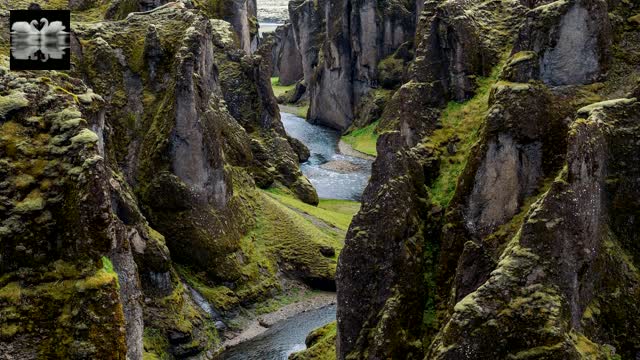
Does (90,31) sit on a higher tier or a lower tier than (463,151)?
higher

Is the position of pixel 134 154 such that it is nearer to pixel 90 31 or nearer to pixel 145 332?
pixel 90 31

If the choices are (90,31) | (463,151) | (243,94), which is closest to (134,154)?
(90,31)

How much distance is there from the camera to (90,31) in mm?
84312

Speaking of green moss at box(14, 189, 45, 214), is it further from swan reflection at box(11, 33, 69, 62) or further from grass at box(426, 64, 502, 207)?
grass at box(426, 64, 502, 207)

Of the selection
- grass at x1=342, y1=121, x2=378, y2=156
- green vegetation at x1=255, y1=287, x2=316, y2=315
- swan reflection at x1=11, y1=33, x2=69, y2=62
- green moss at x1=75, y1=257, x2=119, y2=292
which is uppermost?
swan reflection at x1=11, y1=33, x2=69, y2=62

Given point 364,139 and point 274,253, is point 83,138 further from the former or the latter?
point 364,139

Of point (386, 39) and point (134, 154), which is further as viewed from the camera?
point (386, 39)

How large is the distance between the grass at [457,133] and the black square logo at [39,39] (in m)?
26.4

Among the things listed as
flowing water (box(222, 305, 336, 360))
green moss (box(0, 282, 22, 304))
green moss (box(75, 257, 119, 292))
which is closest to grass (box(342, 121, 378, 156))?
flowing water (box(222, 305, 336, 360))

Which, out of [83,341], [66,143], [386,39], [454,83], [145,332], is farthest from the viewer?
[386,39]

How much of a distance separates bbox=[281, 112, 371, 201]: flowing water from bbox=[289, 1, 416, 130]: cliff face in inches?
252

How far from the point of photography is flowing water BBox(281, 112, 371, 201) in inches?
5019

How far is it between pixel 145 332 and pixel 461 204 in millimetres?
34686

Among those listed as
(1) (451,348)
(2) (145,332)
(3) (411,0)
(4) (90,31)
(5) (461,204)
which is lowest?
(2) (145,332)
